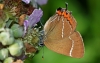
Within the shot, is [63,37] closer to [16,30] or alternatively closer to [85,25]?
[16,30]

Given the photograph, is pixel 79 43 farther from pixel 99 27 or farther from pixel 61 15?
pixel 99 27

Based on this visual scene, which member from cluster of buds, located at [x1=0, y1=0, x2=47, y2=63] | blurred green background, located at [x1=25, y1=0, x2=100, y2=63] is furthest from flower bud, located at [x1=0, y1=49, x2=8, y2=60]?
blurred green background, located at [x1=25, y1=0, x2=100, y2=63]

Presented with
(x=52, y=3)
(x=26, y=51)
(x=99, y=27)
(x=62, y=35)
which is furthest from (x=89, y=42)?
(x=26, y=51)

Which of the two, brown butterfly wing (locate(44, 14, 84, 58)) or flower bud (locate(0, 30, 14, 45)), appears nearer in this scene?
flower bud (locate(0, 30, 14, 45))

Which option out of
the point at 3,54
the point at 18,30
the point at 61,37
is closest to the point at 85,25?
the point at 61,37

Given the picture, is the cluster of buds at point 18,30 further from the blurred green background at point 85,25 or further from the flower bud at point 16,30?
the blurred green background at point 85,25

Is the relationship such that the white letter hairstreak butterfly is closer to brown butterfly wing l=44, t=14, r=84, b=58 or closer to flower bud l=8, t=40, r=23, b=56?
brown butterfly wing l=44, t=14, r=84, b=58
